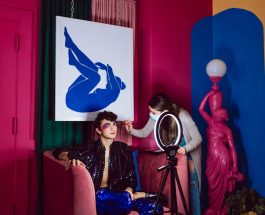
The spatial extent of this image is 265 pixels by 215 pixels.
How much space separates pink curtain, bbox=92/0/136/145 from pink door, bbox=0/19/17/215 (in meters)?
0.85

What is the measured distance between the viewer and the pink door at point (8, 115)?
2812mm

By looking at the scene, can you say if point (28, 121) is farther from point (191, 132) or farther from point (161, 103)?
point (191, 132)

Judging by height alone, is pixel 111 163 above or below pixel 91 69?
below

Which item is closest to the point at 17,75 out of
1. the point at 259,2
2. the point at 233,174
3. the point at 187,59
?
the point at 187,59

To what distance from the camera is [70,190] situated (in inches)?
80.4

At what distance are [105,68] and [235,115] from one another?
4.91 feet

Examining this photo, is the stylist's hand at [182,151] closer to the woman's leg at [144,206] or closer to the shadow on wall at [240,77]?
the woman's leg at [144,206]

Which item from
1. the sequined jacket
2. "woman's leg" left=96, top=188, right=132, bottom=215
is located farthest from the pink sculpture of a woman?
"woman's leg" left=96, top=188, right=132, bottom=215

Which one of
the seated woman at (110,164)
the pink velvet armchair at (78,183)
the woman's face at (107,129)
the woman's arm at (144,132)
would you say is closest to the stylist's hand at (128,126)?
the woman's arm at (144,132)

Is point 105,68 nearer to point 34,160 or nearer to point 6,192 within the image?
point 34,160

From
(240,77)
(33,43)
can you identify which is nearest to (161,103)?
(240,77)

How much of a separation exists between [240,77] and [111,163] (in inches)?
68.2

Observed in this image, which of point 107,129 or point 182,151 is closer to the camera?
point 107,129

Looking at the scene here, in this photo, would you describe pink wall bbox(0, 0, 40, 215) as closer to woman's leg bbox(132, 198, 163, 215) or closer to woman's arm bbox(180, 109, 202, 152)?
woman's leg bbox(132, 198, 163, 215)
